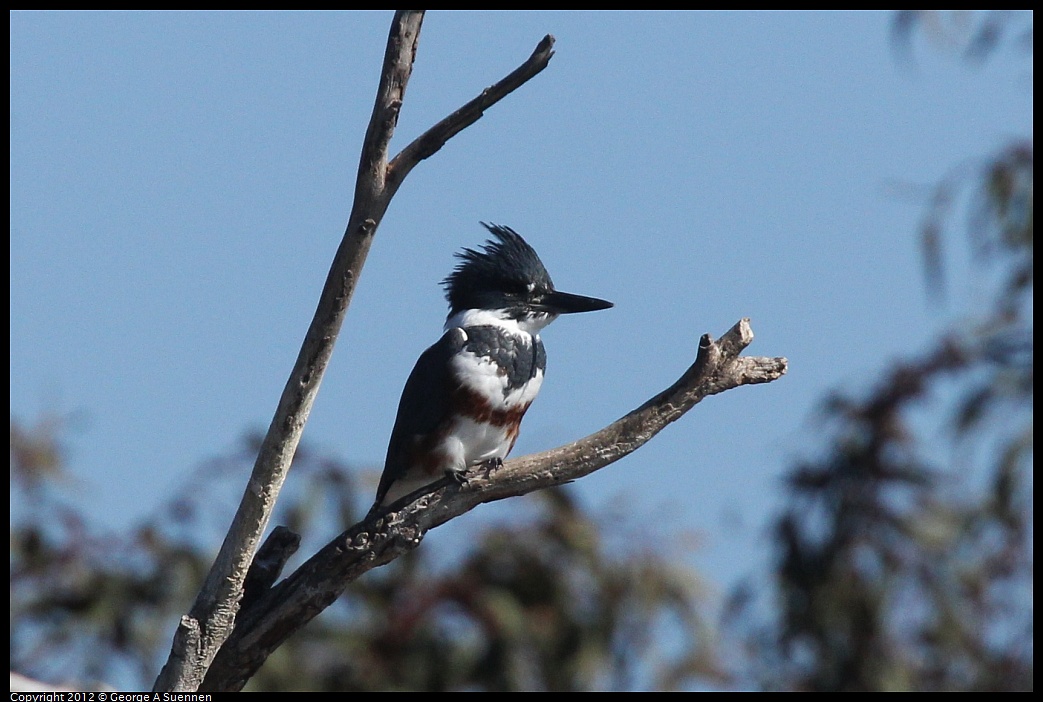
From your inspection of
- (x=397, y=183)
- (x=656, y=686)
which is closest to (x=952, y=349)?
(x=656, y=686)

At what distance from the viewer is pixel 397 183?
2758 mm

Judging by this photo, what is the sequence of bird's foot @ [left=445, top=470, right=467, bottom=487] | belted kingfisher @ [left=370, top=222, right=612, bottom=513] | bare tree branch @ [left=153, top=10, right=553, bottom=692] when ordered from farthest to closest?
belted kingfisher @ [left=370, top=222, right=612, bottom=513]
bird's foot @ [left=445, top=470, right=467, bottom=487]
bare tree branch @ [left=153, top=10, right=553, bottom=692]

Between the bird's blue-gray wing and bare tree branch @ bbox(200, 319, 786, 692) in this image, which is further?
the bird's blue-gray wing

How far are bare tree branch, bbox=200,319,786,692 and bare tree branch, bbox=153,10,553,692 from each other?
102mm

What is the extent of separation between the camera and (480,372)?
355cm

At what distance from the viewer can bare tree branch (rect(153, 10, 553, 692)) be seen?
2729 millimetres

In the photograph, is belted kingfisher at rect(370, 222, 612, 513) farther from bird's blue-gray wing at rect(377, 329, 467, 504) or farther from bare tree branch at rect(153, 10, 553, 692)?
bare tree branch at rect(153, 10, 553, 692)

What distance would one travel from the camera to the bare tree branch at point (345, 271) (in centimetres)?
273

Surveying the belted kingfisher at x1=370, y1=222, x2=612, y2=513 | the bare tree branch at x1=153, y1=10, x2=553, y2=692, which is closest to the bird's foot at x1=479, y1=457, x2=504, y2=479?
the belted kingfisher at x1=370, y1=222, x2=612, y2=513

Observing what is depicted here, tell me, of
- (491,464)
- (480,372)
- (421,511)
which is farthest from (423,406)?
(421,511)

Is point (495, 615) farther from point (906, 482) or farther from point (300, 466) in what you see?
point (906, 482)

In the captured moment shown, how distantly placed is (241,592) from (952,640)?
3.75 metres

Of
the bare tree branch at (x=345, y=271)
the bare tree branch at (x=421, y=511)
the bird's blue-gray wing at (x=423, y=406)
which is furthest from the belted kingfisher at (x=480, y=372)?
the bare tree branch at (x=345, y=271)

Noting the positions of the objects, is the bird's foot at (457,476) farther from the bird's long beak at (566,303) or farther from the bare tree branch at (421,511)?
the bird's long beak at (566,303)
